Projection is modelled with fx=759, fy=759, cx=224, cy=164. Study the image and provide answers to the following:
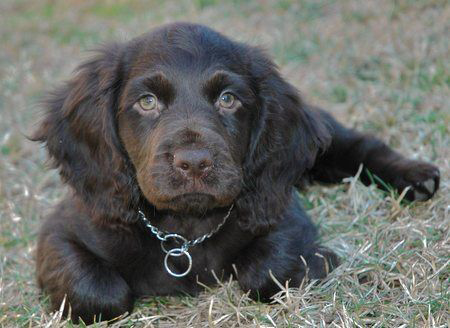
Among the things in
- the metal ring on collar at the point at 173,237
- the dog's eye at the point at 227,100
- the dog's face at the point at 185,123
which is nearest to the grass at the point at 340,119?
the metal ring on collar at the point at 173,237

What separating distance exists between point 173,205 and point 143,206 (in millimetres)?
435

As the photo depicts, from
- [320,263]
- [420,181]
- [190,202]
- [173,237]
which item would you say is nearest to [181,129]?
[190,202]

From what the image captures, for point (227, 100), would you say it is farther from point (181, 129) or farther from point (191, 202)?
point (191, 202)

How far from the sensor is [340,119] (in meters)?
6.19

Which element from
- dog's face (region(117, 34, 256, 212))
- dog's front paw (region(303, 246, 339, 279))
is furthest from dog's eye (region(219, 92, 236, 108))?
dog's front paw (region(303, 246, 339, 279))

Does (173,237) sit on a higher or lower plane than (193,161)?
lower

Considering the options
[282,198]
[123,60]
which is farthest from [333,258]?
[123,60]

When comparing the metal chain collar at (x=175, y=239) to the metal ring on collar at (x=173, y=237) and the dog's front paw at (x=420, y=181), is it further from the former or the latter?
the dog's front paw at (x=420, y=181)

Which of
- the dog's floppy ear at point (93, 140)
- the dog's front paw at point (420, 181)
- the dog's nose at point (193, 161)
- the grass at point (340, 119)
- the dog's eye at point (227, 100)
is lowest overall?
the grass at point (340, 119)

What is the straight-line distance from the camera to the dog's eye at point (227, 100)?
3.71 m

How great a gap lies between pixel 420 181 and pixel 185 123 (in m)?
1.83

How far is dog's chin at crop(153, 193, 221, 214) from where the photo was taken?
337cm

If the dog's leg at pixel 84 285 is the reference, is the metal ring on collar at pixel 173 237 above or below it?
above

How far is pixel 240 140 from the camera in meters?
3.75
